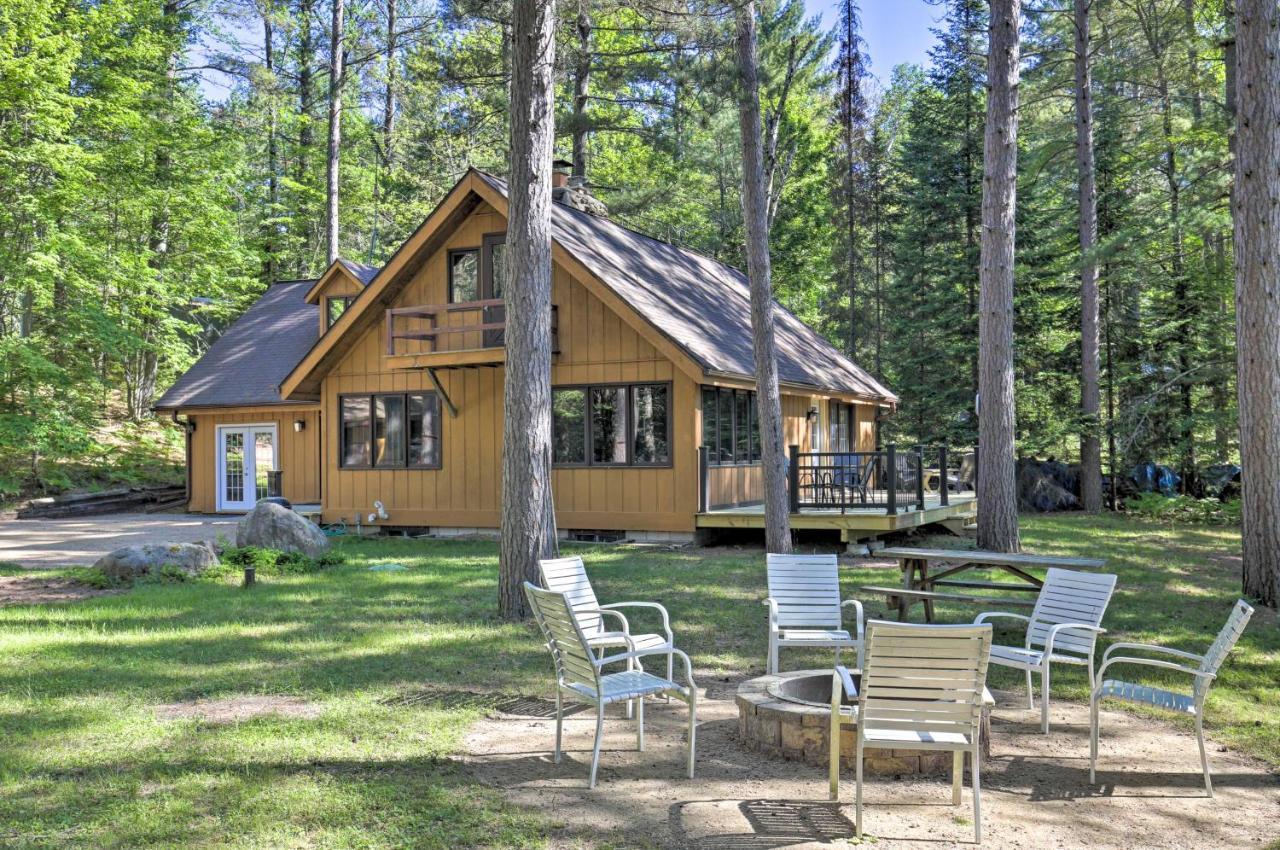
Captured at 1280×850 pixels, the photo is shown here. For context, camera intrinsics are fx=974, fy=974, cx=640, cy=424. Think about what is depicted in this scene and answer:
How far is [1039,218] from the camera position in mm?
24859

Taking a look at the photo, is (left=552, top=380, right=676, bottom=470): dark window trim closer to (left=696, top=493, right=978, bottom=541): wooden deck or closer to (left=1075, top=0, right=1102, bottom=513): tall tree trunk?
(left=696, top=493, right=978, bottom=541): wooden deck

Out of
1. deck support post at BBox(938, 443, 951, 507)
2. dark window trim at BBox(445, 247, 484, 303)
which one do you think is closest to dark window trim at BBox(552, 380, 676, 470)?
dark window trim at BBox(445, 247, 484, 303)

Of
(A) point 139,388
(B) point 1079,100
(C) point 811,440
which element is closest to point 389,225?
(A) point 139,388

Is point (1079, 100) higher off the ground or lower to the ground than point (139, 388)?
higher

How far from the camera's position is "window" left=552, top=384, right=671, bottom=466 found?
15.6 metres

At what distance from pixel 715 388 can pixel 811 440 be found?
4.49 metres

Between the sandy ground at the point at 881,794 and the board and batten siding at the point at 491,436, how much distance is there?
9.41 metres

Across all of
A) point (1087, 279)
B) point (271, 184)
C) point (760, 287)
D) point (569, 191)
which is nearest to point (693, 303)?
point (569, 191)

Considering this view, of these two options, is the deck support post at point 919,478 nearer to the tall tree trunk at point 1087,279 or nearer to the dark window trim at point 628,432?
the dark window trim at point 628,432

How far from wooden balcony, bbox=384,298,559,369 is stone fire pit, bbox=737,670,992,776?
35.0ft

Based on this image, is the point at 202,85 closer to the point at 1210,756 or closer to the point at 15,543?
the point at 15,543

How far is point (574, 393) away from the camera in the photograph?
16266 millimetres

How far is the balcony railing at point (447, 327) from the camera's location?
16.0 m

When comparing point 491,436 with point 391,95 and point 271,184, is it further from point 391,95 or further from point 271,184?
point 271,184
